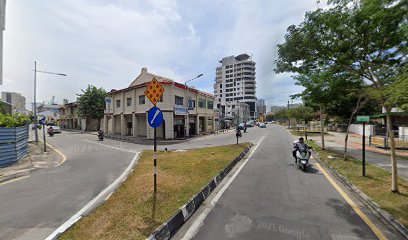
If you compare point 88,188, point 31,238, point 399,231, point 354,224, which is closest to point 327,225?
point 354,224

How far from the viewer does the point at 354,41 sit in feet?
20.3

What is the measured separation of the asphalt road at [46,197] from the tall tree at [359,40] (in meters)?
8.26

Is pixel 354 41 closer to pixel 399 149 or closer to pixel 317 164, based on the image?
A: pixel 317 164

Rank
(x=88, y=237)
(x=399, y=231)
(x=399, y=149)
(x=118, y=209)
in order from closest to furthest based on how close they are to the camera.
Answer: (x=88, y=237), (x=399, y=231), (x=118, y=209), (x=399, y=149)

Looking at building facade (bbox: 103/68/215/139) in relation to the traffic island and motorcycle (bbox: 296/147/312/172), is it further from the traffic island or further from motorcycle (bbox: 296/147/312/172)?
the traffic island

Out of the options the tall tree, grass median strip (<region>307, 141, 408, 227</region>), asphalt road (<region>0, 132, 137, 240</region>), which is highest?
the tall tree

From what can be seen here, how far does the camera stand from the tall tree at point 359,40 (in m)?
5.42

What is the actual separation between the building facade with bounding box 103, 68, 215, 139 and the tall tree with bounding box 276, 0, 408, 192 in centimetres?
2141

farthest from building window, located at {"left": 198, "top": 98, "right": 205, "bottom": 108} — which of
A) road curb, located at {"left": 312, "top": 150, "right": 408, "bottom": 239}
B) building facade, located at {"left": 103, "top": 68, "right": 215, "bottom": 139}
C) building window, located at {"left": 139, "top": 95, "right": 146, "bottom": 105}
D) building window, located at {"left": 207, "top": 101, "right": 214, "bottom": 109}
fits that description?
road curb, located at {"left": 312, "top": 150, "right": 408, "bottom": 239}

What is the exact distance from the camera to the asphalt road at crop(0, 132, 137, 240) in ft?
14.2

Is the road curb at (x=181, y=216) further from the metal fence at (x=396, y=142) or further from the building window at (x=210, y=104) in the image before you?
the building window at (x=210, y=104)

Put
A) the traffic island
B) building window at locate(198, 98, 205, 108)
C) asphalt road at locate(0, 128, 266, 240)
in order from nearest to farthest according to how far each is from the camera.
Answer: asphalt road at locate(0, 128, 266, 240) → the traffic island → building window at locate(198, 98, 205, 108)

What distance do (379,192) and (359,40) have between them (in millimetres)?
4660

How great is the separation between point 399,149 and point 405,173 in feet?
33.1
